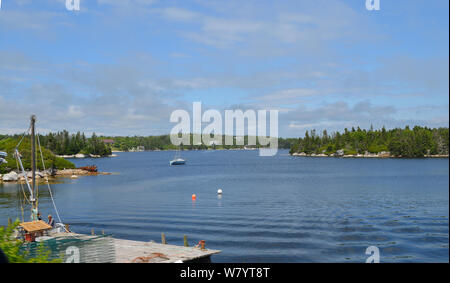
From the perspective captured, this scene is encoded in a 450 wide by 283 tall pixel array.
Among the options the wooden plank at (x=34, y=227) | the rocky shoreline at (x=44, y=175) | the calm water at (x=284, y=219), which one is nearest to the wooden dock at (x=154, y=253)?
the wooden plank at (x=34, y=227)

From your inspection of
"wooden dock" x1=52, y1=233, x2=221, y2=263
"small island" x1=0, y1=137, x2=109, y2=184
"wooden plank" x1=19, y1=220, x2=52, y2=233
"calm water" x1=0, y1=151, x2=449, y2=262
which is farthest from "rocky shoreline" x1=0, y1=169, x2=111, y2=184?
"wooden dock" x1=52, y1=233, x2=221, y2=263

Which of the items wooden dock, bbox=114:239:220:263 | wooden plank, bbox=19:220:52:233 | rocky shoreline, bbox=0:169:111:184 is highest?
wooden plank, bbox=19:220:52:233

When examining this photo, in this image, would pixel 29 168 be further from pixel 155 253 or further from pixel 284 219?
pixel 155 253

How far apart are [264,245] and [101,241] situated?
61.1 feet

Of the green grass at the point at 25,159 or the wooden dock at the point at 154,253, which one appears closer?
the wooden dock at the point at 154,253

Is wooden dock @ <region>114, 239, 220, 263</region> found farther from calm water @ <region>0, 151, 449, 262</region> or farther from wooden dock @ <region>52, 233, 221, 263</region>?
calm water @ <region>0, 151, 449, 262</region>

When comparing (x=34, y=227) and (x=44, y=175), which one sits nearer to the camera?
(x=34, y=227)

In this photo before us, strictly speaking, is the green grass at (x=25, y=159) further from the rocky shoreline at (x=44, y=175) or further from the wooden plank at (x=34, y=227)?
the wooden plank at (x=34, y=227)

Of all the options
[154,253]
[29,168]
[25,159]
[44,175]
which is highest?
[25,159]

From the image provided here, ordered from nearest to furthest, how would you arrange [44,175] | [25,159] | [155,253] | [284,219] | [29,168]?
1. [155,253]
2. [284,219]
3. [44,175]
4. [29,168]
5. [25,159]

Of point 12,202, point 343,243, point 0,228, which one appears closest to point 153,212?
point 343,243

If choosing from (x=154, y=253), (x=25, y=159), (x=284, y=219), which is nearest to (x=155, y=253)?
(x=154, y=253)
